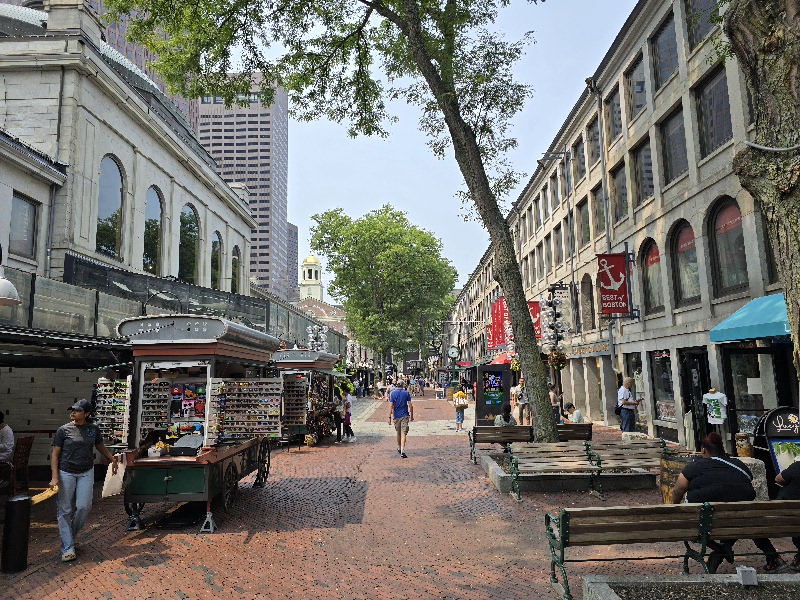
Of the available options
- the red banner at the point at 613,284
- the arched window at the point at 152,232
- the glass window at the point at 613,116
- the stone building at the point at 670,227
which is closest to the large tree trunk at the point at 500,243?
the stone building at the point at 670,227

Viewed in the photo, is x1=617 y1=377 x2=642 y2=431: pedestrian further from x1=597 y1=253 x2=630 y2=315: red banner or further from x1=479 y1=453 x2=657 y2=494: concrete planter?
x1=479 y1=453 x2=657 y2=494: concrete planter

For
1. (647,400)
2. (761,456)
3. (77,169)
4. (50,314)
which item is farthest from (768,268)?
(77,169)

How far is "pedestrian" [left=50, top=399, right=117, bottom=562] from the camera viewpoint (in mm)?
6535

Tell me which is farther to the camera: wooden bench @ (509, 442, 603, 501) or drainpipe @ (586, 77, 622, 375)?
drainpipe @ (586, 77, 622, 375)

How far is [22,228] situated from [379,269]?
129 ft

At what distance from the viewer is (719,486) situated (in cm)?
545

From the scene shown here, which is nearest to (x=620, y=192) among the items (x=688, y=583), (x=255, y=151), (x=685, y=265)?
(x=685, y=265)

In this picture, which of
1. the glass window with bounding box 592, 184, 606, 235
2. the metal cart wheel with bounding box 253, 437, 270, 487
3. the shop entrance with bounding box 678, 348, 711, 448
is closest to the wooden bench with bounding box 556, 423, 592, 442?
the shop entrance with bounding box 678, 348, 711, 448

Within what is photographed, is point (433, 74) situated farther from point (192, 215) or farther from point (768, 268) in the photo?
point (192, 215)

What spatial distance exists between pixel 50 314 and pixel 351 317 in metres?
42.5

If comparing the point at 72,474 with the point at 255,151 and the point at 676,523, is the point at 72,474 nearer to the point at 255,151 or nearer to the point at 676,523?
the point at 676,523

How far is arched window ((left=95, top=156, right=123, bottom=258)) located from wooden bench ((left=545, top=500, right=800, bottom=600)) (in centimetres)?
1970

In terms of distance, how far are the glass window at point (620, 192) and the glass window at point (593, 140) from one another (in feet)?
7.16

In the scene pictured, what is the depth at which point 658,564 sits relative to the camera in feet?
19.5
